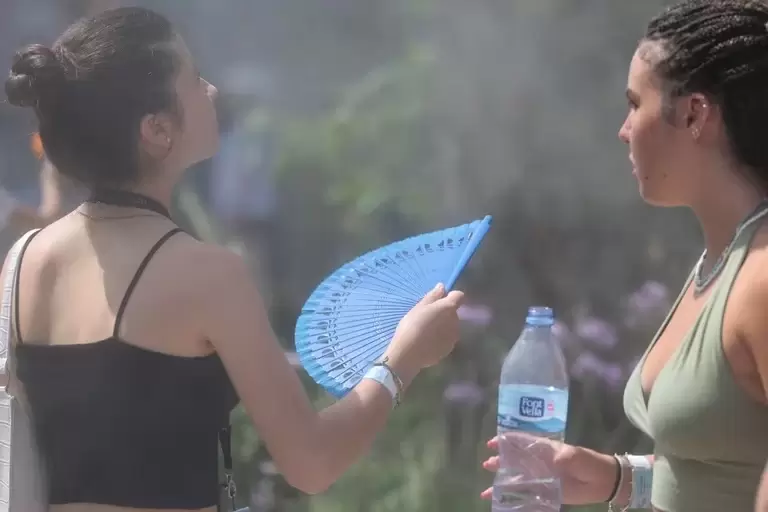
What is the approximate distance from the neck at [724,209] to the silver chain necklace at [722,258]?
0.02 meters

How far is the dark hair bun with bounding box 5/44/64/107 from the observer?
1259 mm

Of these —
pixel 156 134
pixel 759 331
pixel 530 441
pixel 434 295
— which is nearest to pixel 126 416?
pixel 156 134

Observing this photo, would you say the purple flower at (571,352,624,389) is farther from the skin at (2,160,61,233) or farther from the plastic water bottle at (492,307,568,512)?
the skin at (2,160,61,233)

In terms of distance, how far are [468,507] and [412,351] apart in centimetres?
89

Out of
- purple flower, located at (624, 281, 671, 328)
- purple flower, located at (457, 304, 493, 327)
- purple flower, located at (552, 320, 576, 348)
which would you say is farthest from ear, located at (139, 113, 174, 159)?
purple flower, located at (624, 281, 671, 328)

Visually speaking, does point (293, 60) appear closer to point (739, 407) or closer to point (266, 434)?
point (266, 434)

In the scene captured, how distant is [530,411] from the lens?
1.38 metres

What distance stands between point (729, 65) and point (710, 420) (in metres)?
0.51

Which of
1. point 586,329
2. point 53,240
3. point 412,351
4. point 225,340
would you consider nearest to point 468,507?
point 586,329

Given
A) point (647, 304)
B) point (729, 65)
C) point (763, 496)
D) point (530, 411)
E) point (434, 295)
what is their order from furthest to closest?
point (647, 304) < point (434, 295) < point (530, 411) < point (729, 65) < point (763, 496)

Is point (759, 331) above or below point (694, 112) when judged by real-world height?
below

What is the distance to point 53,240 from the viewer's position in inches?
52.1

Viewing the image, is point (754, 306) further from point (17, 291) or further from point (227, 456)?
point (17, 291)

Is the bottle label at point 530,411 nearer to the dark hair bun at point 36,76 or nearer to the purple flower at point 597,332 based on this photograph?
the purple flower at point 597,332
